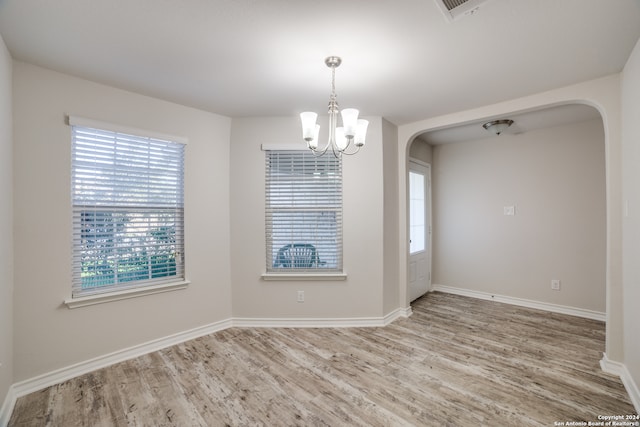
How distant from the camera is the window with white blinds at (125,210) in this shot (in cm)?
234

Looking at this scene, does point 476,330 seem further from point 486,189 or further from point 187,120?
point 187,120

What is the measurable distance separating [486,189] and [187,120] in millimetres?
4127

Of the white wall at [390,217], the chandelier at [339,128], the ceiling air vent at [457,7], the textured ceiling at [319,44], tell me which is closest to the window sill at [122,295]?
the textured ceiling at [319,44]

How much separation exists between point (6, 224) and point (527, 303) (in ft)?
18.1

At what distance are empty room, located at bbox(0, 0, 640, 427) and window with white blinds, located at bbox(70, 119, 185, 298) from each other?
0.02m

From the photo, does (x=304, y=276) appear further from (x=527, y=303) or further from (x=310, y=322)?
(x=527, y=303)

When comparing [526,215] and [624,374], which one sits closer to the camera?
[624,374]

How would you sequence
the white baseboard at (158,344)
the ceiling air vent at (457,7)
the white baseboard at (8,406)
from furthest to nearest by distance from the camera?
the white baseboard at (158,344), the white baseboard at (8,406), the ceiling air vent at (457,7)

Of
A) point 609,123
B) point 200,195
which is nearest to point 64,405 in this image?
point 200,195

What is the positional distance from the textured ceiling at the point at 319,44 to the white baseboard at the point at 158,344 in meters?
2.32

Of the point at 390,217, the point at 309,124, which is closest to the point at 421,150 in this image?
the point at 390,217

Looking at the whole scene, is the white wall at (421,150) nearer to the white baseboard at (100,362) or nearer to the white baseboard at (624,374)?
the white baseboard at (624,374)

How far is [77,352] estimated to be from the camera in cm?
229

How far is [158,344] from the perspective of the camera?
272 centimetres
